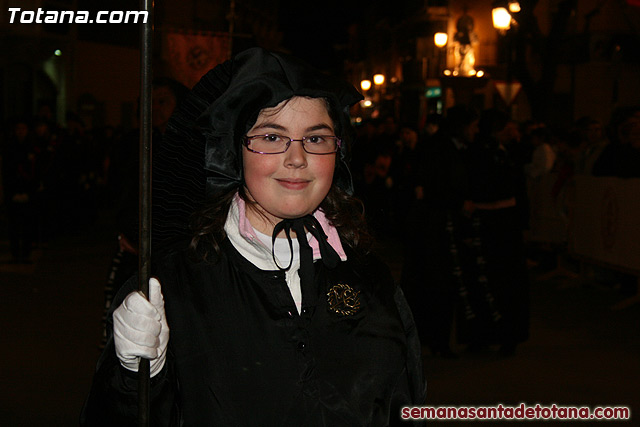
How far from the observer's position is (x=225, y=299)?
90.6 inches

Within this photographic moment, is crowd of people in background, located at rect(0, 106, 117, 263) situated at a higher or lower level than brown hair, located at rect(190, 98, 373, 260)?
lower

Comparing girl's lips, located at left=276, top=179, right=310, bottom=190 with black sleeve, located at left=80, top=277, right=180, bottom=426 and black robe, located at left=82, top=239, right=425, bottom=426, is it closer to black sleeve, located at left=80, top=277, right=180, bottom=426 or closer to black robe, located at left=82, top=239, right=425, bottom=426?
black robe, located at left=82, top=239, right=425, bottom=426

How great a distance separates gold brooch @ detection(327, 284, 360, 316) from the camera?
2393 mm

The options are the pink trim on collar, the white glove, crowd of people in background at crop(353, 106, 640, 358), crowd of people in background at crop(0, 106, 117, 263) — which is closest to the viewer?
the white glove

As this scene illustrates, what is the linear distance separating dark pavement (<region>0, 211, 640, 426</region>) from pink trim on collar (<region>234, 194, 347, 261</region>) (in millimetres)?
3228

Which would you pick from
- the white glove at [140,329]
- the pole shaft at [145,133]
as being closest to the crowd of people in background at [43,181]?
the white glove at [140,329]

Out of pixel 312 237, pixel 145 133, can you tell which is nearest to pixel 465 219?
pixel 312 237

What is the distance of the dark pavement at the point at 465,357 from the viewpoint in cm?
594

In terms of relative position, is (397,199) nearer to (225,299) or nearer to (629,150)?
(629,150)

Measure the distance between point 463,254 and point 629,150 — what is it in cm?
301

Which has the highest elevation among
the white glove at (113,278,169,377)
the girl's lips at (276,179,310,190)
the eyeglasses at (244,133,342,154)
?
the eyeglasses at (244,133,342,154)

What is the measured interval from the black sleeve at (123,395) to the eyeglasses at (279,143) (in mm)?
462

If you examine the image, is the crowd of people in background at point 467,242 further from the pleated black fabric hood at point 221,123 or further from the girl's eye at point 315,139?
the girl's eye at point 315,139

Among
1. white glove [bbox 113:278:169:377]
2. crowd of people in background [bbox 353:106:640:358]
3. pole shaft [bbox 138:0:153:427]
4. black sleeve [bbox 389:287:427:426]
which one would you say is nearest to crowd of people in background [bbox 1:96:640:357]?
crowd of people in background [bbox 353:106:640:358]
